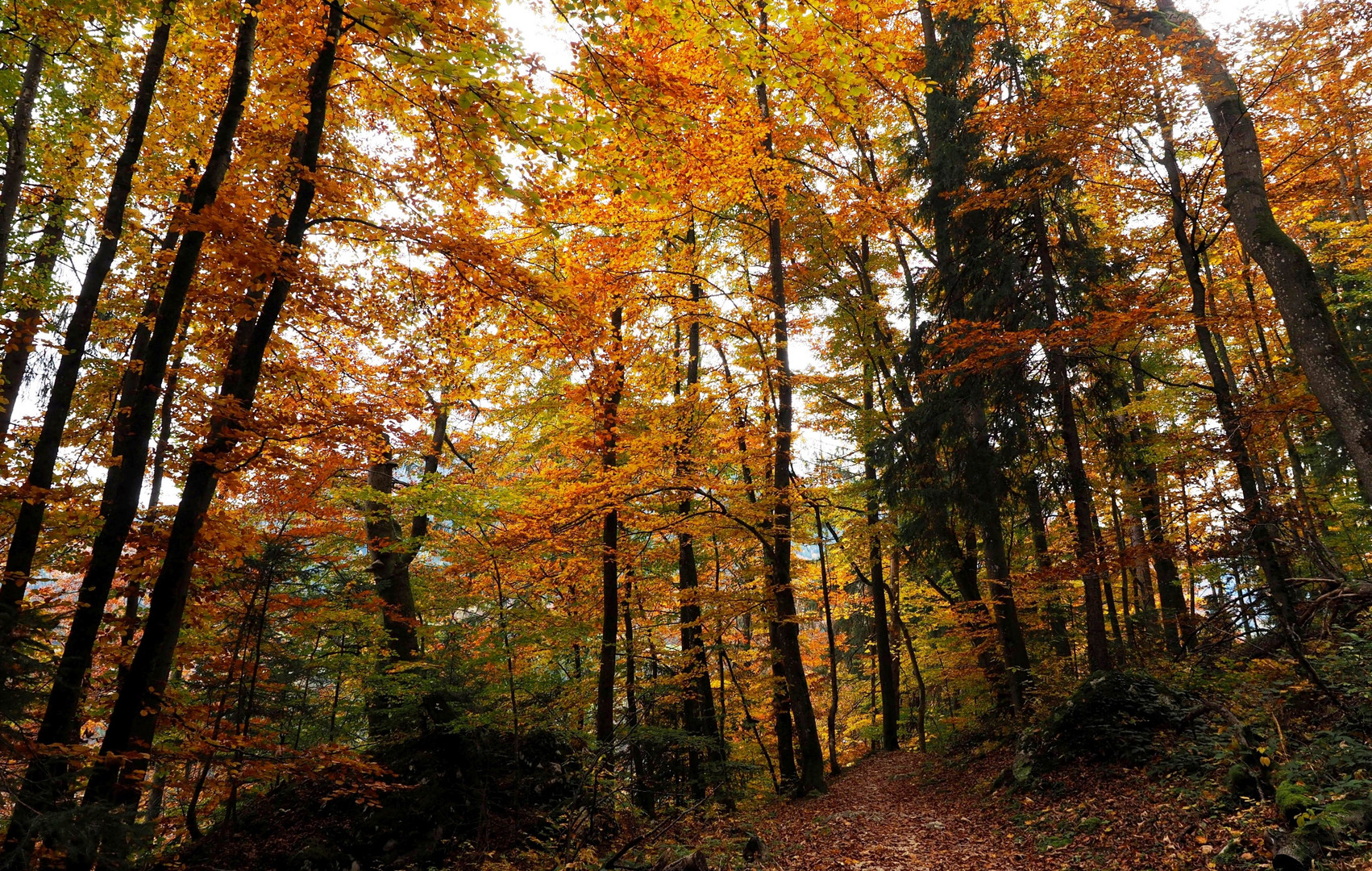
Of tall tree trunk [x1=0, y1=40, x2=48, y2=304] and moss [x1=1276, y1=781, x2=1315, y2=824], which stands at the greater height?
tall tree trunk [x1=0, y1=40, x2=48, y2=304]

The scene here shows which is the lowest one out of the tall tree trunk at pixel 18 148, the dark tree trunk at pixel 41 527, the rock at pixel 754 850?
the rock at pixel 754 850

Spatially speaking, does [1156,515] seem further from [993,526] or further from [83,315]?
[83,315]

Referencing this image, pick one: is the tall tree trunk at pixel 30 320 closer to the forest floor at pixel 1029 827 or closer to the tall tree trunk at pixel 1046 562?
the forest floor at pixel 1029 827

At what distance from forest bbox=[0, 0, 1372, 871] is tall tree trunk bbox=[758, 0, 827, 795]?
0.08 m

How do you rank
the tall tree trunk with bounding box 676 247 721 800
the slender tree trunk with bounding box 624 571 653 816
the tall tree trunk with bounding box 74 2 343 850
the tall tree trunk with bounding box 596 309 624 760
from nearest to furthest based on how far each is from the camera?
the tall tree trunk with bounding box 74 2 343 850, the slender tree trunk with bounding box 624 571 653 816, the tall tree trunk with bounding box 596 309 624 760, the tall tree trunk with bounding box 676 247 721 800

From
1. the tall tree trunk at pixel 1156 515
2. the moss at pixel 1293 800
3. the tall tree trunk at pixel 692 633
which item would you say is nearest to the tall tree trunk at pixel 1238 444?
the moss at pixel 1293 800

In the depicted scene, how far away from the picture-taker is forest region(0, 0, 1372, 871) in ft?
16.7

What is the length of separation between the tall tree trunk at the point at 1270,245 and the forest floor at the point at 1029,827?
2970mm

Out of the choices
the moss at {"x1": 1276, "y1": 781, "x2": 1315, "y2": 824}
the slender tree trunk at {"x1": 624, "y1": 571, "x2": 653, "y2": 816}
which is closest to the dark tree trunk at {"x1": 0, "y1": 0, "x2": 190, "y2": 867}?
the slender tree trunk at {"x1": 624, "y1": 571, "x2": 653, "y2": 816}

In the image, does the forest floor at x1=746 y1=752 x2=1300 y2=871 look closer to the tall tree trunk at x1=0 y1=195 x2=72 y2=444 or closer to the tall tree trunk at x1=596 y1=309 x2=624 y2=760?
the tall tree trunk at x1=596 y1=309 x2=624 y2=760

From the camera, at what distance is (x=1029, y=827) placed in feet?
22.0

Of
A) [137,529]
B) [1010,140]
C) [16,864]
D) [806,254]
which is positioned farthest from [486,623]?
[1010,140]

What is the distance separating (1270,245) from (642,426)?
8.04 meters

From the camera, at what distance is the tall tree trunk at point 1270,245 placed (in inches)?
236
